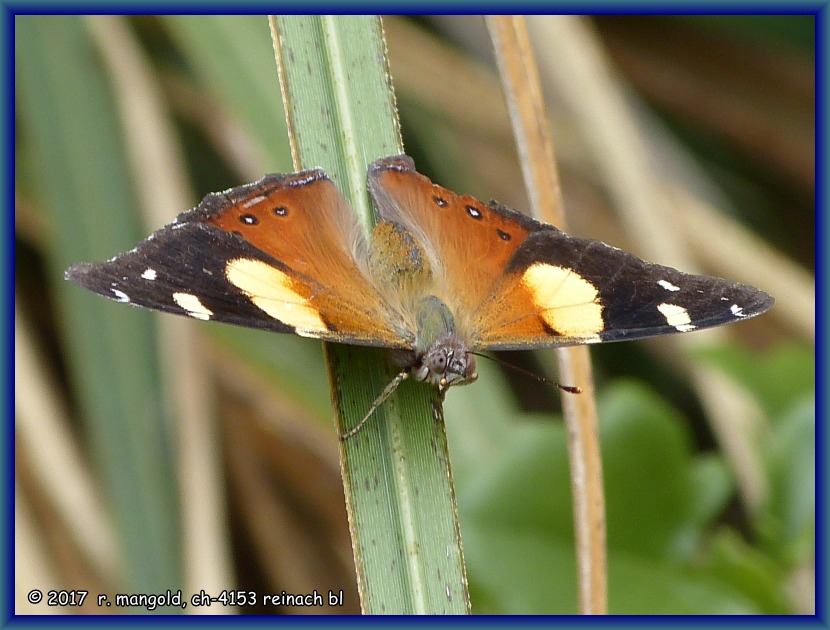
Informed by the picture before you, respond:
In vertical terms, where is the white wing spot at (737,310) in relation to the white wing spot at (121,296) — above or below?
below

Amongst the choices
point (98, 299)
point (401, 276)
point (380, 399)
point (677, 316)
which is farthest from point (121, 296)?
point (98, 299)

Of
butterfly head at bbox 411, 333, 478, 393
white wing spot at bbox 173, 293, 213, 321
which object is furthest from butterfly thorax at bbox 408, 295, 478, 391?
white wing spot at bbox 173, 293, 213, 321

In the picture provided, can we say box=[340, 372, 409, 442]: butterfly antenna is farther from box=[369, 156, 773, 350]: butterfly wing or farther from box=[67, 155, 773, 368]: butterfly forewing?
box=[369, 156, 773, 350]: butterfly wing

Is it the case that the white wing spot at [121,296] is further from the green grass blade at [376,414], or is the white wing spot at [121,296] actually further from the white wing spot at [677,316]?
the white wing spot at [677,316]

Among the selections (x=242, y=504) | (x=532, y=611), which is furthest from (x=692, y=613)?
(x=242, y=504)

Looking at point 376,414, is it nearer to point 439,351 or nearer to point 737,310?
point 439,351

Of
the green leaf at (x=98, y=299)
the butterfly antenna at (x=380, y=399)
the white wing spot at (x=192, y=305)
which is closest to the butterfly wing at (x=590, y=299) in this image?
the butterfly antenna at (x=380, y=399)
